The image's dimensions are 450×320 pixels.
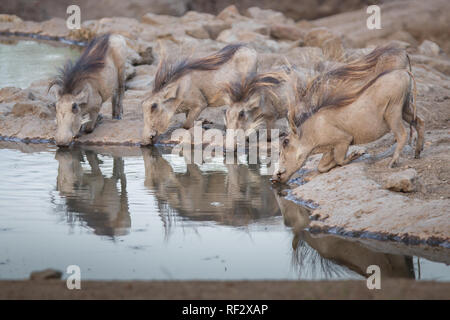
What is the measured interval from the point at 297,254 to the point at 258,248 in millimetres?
297

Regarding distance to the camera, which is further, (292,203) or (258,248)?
(292,203)

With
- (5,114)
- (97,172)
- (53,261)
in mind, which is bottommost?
(53,261)

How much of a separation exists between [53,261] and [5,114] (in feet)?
21.7

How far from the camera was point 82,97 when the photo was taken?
9.46 meters

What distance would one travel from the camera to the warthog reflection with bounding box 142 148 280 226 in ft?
19.4

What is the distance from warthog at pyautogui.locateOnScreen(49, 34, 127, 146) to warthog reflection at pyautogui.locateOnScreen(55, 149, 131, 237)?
684 mm

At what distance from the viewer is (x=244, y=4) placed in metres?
26.2

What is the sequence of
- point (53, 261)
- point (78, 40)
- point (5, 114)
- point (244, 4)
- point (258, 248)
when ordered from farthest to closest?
point (244, 4) < point (78, 40) < point (5, 114) < point (258, 248) < point (53, 261)

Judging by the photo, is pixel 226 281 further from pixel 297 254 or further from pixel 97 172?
pixel 97 172

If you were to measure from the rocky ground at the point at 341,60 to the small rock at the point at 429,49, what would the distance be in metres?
0.04

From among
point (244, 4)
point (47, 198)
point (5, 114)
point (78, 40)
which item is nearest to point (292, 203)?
point (47, 198)

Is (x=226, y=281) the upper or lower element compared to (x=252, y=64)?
lower
